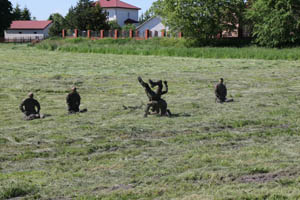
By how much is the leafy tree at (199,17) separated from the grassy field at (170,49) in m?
1.64

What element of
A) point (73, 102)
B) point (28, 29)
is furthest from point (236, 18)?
point (28, 29)

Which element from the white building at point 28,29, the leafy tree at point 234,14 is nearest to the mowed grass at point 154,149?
the leafy tree at point 234,14

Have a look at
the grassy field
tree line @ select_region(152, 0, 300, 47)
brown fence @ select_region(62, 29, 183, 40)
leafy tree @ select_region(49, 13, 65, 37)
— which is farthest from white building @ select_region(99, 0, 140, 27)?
tree line @ select_region(152, 0, 300, 47)

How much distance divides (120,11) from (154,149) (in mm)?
108244

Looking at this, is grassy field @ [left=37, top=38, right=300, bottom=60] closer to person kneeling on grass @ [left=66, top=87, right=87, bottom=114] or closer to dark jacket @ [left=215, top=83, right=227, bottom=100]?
dark jacket @ [left=215, top=83, right=227, bottom=100]

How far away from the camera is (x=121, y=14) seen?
116125 mm

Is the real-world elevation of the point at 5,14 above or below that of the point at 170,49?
above

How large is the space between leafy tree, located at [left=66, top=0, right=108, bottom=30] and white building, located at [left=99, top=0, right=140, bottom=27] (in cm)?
3054

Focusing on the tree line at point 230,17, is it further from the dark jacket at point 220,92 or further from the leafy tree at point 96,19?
the dark jacket at point 220,92

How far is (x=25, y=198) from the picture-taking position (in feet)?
22.5

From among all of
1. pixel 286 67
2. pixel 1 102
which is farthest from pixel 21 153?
pixel 286 67

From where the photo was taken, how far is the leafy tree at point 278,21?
49.2 meters

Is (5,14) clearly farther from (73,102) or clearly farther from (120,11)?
(73,102)

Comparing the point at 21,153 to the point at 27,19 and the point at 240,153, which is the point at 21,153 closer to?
the point at 240,153
